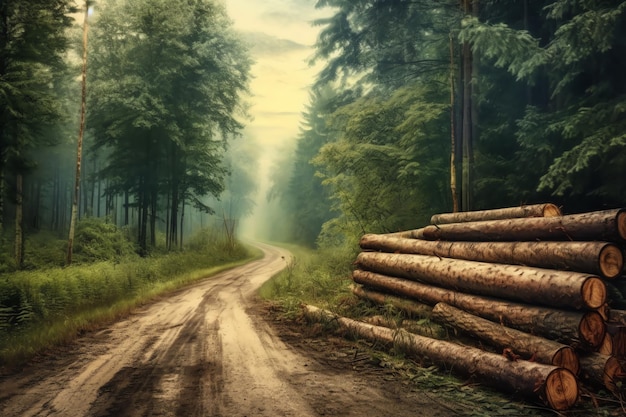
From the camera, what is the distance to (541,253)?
19.5ft

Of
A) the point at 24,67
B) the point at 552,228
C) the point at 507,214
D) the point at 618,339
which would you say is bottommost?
the point at 618,339

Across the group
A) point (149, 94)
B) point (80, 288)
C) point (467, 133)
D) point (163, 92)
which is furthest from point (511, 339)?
point (163, 92)

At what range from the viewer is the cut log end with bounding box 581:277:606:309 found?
490cm

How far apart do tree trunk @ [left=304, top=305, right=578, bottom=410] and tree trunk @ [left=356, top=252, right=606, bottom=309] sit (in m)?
1.08

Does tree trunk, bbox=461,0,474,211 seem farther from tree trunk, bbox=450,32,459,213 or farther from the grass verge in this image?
the grass verge

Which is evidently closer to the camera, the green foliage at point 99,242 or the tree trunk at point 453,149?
the tree trunk at point 453,149

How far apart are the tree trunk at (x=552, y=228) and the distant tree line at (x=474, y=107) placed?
5.64 feet

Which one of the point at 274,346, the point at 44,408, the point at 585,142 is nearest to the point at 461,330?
the point at 274,346

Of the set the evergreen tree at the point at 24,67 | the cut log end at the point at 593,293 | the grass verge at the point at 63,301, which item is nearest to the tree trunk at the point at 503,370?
the cut log end at the point at 593,293

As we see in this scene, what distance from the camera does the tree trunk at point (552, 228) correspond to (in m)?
5.23

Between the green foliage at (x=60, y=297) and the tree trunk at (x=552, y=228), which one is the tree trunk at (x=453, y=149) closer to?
the tree trunk at (x=552, y=228)

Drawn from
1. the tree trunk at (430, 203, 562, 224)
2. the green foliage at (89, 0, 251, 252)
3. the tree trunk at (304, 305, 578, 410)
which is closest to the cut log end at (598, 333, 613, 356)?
the tree trunk at (304, 305, 578, 410)

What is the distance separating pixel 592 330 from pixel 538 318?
593mm

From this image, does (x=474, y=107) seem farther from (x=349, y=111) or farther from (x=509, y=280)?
(x=509, y=280)
